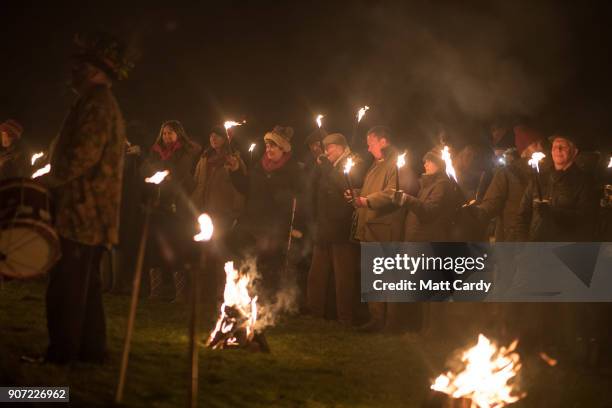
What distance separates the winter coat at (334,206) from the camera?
10273mm

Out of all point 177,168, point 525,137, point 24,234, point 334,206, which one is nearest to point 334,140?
point 334,206

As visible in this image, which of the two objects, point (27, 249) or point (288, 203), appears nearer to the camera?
point (27, 249)

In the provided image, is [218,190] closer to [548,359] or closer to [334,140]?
[334,140]

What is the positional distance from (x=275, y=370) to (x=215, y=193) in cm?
412

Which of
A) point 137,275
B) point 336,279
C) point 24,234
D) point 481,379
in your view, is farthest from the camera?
point 336,279

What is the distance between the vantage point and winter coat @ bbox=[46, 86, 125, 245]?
6.03 m

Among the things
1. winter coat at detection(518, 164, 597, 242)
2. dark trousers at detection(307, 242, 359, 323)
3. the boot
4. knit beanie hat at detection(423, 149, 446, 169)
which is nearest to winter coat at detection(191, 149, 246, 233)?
the boot

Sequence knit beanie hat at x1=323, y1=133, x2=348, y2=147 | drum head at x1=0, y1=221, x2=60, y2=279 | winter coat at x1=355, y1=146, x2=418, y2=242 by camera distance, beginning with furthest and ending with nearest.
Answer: knit beanie hat at x1=323, y1=133, x2=348, y2=147 → winter coat at x1=355, y1=146, x2=418, y2=242 → drum head at x1=0, y1=221, x2=60, y2=279

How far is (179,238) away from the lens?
1197cm

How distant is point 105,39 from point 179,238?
5.93 metres

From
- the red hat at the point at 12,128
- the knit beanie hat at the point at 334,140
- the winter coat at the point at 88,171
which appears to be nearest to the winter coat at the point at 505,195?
the knit beanie hat at the point at 334,140

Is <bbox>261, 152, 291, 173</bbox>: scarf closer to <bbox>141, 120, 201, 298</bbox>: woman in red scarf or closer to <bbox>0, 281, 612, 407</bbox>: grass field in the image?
<bbox>141, 120, 201, 298</bbox>: woman in red scarf

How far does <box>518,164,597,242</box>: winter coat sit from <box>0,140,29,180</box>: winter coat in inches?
278

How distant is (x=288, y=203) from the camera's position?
11328mm
